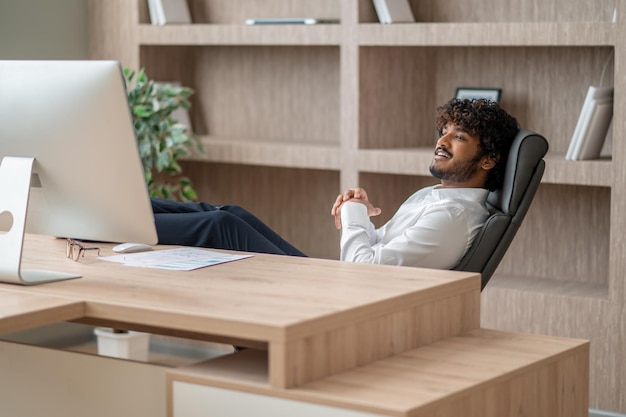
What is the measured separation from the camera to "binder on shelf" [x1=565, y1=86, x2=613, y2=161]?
12.7ft

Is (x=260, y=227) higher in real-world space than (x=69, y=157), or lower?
lower

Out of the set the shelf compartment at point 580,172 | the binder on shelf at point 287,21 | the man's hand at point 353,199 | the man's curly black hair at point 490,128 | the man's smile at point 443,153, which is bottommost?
the man's hand at point 353,199

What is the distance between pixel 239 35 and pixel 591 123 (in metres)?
1.58

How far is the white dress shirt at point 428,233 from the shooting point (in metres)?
2.86

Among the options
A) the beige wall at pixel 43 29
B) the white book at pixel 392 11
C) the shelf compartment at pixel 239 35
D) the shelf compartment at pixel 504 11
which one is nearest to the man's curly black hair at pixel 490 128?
the shelf compartment at pixel 504 11

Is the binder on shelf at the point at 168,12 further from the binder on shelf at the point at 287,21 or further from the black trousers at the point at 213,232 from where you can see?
the black trousers at the point at 213,232

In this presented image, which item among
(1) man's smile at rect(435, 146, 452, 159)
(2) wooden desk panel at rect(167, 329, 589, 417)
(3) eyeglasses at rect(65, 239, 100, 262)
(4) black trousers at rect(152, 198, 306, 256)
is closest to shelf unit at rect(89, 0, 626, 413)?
(1) man's smile at rect(435, 146, 452, 159)

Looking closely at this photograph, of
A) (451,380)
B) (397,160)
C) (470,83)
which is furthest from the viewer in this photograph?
(470,83)

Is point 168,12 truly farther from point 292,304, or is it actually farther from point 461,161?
point 292,304

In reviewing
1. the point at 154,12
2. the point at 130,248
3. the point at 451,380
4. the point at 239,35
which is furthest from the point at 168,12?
the point at 451,380

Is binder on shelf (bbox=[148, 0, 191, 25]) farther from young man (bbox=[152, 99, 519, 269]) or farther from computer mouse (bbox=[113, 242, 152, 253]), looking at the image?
computer mouse (bbox=[113, 242, 152, 253])

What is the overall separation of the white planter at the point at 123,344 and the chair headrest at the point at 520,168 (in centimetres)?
223

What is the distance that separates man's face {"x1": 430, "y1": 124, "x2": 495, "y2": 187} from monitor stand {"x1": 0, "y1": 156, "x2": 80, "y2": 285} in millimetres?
1176

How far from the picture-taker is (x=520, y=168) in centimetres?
298
